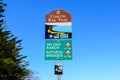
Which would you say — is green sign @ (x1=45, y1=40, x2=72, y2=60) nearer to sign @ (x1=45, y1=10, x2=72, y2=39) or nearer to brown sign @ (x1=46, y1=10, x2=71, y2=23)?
sign @ (x1=45, y1=10, x2=72, y2=39)

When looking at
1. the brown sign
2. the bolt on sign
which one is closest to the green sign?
the bolt on sign

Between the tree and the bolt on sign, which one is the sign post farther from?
the tree

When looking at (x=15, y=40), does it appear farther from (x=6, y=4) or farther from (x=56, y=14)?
(x=56, y=14)

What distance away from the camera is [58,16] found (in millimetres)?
40188

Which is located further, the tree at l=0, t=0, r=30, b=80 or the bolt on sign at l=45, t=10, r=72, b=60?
the tree at l=0, t=0, r=30, b=80

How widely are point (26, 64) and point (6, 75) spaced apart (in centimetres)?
585

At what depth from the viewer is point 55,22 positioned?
39.8 m

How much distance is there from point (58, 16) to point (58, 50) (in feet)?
8.35

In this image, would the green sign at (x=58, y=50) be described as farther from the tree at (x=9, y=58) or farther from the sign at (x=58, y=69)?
the tree at (x=9, y=58)

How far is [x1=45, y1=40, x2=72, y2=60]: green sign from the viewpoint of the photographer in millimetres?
39219

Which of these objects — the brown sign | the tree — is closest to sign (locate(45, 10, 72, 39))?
the brown sign

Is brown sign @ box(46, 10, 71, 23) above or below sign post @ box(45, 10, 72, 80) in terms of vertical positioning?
above

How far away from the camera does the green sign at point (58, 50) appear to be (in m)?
39.2

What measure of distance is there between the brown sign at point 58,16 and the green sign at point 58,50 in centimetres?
155
